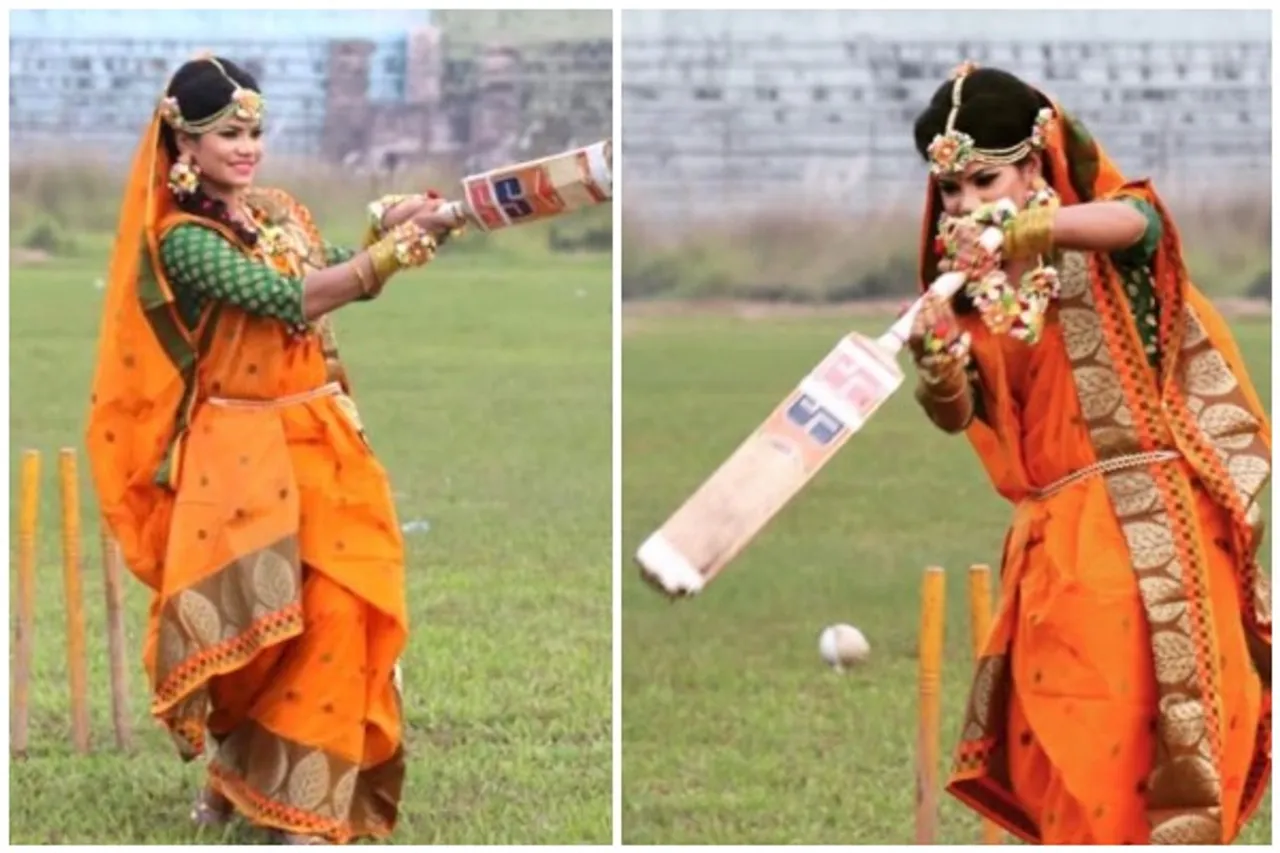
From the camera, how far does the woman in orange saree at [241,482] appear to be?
5586 mm

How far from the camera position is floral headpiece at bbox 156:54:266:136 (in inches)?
218

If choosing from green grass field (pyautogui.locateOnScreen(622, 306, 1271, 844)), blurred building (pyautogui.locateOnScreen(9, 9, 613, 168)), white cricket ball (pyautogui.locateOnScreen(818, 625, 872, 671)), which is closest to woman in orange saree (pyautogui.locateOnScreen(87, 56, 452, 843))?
green grass field (pyautogui.locateOnScreen(622, 306, 1271, 844))

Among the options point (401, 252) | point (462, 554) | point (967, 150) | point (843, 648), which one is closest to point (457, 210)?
point (401, 252)

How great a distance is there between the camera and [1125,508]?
199 inches

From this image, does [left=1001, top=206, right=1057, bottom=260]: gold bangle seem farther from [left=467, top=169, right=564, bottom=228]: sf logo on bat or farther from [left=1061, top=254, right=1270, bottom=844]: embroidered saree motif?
[left=467, top=169, right=564, bottom=228]: sf logo on bat

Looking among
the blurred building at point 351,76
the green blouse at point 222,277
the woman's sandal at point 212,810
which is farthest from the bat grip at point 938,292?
the blurred building at point 351,76

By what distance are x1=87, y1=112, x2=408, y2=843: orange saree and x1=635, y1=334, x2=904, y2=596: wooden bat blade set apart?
1189 millimetres

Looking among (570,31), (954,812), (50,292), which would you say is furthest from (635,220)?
(954,812)

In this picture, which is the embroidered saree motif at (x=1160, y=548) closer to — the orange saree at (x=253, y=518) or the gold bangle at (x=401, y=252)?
the gold bangle at (x=401, y=252)

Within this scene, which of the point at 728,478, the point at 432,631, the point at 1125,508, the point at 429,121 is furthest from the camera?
the point at 429,121

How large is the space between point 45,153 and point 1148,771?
305 inches

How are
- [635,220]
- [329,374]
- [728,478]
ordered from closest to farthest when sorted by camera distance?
1. [728,478]
2. [329,374]
3. [635,220]

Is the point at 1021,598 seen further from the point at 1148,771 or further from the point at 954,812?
the point at 954,812

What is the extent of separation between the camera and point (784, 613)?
8711mm
